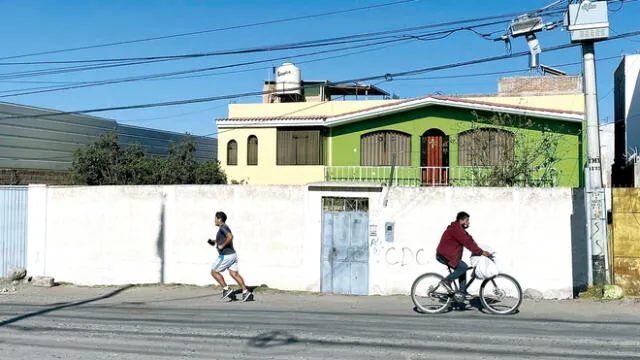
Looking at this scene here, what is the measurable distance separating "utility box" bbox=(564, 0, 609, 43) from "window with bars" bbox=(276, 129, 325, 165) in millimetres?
13880

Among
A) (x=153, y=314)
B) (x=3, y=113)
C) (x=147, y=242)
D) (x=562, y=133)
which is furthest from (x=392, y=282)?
(x=3, y=113)

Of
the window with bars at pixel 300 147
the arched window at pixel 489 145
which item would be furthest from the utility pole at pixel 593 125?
the window with bars at pixel 300 147

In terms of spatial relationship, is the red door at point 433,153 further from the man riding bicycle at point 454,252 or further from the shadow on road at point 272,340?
the shadow on road at point 272,340

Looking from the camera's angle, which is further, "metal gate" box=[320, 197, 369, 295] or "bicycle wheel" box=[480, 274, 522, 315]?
"metal gate" box=[320, 197, 369, 295]

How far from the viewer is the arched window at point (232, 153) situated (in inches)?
1073

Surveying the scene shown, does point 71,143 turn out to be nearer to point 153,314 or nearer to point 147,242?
point 147,242

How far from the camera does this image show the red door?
2317 cm

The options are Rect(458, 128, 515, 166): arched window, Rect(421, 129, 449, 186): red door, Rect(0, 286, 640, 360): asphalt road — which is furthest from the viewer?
Rect(421, 129, 449, 186): red door

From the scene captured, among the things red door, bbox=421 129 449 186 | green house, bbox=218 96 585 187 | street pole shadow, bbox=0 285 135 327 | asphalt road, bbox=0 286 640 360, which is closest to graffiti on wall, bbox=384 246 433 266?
asphalt road, bbox=0 286 640 360

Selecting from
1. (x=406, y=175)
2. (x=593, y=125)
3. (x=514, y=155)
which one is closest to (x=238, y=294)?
(x=514, y=155)

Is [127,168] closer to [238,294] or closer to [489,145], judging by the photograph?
[489,145]

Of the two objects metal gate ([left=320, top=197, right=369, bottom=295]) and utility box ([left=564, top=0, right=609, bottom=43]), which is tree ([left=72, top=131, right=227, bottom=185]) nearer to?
metal gate ([left=320, top=197, right=369, bottom=295])

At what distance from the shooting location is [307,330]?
9242mm

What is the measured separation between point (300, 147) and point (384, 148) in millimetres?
3466
